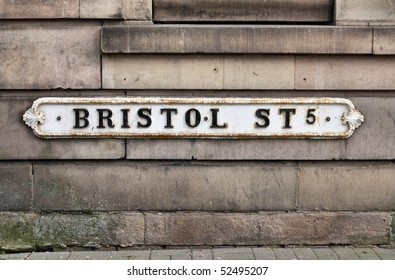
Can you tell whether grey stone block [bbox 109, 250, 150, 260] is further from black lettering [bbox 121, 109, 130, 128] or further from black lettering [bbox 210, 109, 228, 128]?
black lettering [bbox 210, 109, 228, 128]

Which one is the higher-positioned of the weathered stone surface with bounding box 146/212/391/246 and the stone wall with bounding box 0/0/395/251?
the stone wall with bounding box 0/0/395/251

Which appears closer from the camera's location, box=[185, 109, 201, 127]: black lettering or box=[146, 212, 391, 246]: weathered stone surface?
box=[185, 109, 201, 127]: black lettering

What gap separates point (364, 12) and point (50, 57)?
3697 millimetres

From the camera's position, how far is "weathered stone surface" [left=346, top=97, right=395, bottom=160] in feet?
21.0

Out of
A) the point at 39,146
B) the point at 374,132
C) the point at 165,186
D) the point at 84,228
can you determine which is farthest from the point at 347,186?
the point at 39,146

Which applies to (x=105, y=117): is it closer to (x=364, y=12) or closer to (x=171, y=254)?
(x=171, y=254)

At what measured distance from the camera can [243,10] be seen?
21.3 ft

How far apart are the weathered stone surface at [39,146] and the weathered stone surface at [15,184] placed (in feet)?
0.40

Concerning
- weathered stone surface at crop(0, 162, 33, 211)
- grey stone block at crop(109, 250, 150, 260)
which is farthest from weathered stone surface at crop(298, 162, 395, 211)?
weathered stone surface at crop(0, 162, 33, 211)

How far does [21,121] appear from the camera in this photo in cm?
640

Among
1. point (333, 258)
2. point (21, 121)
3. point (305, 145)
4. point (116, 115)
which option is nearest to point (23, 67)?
point (21, 121)

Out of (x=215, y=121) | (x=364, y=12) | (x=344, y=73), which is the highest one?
(x=364, y=12)

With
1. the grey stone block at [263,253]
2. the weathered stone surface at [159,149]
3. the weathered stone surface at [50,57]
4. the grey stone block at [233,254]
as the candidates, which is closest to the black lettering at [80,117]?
the weathered stone surface at [50,57]

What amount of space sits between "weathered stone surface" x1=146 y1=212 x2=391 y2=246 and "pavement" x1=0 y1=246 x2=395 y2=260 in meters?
0.10
